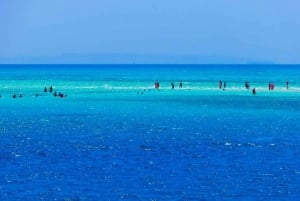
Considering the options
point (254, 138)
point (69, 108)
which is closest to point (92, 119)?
point (69, 108)

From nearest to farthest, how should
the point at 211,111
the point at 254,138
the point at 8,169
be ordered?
the point at 8,169, the point at 254,138, the point at 211,111

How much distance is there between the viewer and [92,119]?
6178 centimetres

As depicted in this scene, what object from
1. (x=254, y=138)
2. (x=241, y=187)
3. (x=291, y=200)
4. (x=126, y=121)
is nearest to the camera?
(x=291, y=200)

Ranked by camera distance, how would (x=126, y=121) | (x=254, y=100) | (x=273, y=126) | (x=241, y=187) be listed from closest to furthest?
(x=241, y=187) < (x=273, y=126) < (x=126, y=121) < (x=254, y=100)

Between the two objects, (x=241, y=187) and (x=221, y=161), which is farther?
(x=221, y=161)

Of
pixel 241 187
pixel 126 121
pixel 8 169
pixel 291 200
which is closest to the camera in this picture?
pixel 291 200

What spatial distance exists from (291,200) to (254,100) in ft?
196

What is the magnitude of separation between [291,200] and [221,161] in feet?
28.3

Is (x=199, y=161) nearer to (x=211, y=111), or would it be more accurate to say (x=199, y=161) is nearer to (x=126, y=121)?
(x=126, y=121)

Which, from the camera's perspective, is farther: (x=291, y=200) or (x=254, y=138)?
(x=254, y=138)

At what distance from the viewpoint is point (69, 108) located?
75.3m

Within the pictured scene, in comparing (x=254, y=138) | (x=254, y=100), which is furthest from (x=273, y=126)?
(x=254, y=100)

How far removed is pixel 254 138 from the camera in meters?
47.4

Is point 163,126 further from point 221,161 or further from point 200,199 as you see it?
point 200,199
